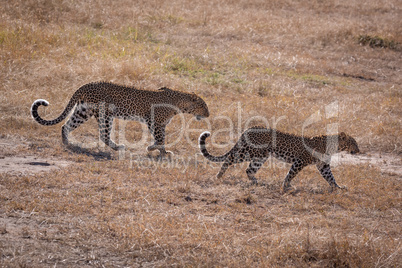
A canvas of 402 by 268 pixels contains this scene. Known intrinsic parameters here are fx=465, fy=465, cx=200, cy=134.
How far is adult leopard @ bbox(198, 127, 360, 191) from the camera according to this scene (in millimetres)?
7586

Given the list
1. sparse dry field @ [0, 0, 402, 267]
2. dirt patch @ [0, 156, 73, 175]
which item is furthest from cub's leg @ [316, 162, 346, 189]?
dirt patch @ [0, 156, 73, 175]

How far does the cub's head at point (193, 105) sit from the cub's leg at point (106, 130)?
56.5 inches

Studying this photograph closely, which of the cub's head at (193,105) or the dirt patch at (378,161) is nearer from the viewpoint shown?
the dirt patch at (378,161)

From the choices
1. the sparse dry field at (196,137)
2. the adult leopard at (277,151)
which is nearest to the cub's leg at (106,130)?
the sparse dry field at (196,137)

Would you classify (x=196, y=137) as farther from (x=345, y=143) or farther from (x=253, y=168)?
(x=345, y=143)

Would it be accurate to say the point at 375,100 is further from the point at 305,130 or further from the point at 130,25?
the point at 130,25

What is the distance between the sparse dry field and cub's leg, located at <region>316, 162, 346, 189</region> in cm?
24

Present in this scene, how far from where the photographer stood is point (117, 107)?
8.67 metres

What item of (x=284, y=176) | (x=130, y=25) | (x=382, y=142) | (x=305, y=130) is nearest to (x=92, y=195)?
(x=284, y=176)

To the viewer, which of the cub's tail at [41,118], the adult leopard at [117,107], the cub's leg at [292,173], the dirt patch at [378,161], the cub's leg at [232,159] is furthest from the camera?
the dirt patch at [378,161]

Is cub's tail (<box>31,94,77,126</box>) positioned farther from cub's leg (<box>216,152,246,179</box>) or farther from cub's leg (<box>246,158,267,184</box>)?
cub's leg (<box>246,158,267,184</box>)

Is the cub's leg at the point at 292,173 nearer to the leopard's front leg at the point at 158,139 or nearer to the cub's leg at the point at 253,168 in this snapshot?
the cub's leg at the point at 253,168

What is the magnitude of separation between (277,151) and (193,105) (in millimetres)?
2302

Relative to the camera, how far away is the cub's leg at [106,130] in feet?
28.4
